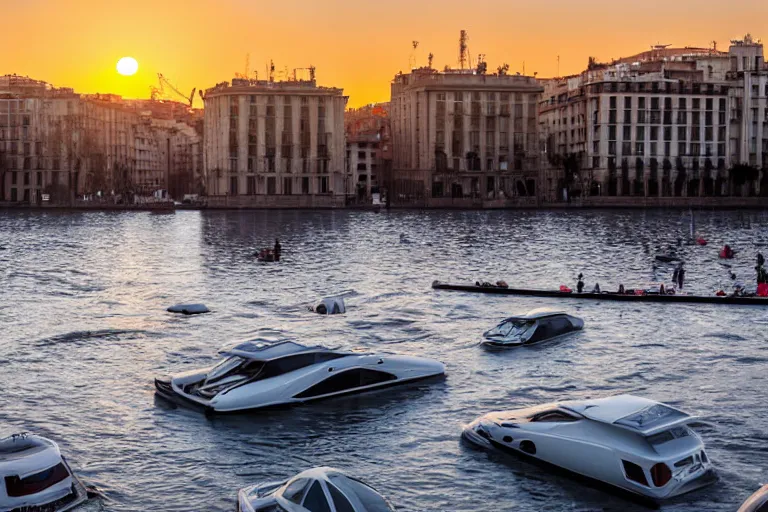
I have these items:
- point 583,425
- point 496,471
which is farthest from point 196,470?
point 583,425

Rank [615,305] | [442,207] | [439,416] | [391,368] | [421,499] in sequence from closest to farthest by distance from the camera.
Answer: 1. [421,499]
2. [439,416]
3. [391,368]
4. [615,305]
5. [442,207]

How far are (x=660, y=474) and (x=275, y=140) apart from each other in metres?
138

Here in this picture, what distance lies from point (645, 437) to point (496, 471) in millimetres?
2917

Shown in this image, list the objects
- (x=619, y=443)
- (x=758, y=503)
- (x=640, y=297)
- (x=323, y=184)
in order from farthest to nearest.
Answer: (x=323, y=184) → (x=640, y=297) → (x=619, y=443) → (x=758, y=503)

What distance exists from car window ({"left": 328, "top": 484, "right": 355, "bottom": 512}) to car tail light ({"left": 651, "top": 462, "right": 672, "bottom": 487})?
18.7 ft

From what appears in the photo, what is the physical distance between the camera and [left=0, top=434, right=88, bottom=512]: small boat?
672 inches

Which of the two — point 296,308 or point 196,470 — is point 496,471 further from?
point 296,308

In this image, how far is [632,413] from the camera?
19594 millimetres

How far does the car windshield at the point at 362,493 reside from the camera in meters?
16.1

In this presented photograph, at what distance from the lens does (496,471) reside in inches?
787

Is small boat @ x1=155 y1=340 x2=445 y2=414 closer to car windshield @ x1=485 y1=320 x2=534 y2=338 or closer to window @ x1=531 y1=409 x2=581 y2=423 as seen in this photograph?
window @ x1=531 y1=409 x2=581 y2=423

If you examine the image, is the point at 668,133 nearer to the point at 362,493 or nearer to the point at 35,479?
the point at 362,493

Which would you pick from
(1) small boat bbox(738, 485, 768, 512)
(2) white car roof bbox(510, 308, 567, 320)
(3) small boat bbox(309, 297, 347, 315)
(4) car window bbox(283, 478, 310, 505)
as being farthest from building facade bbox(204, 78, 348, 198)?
(1) small boat bbox(738, 485, 768, 512)

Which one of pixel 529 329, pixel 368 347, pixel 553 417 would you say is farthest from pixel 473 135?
pixel 553 417
